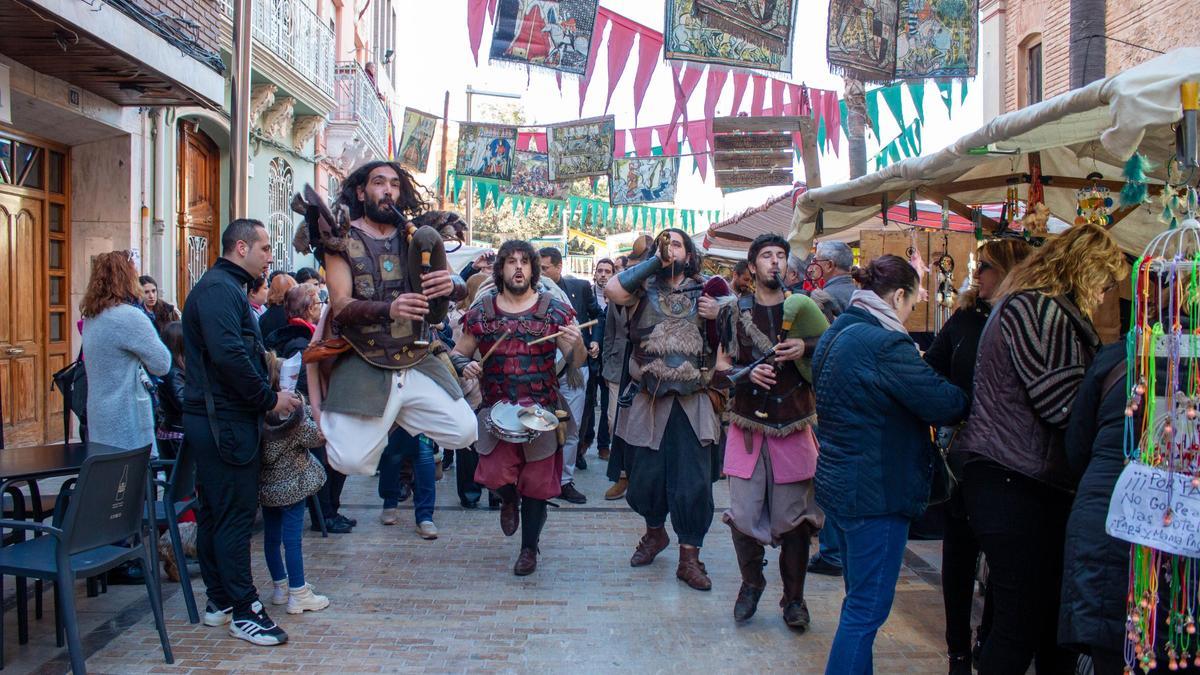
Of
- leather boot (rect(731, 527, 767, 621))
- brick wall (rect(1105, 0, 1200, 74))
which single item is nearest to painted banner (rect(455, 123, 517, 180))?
brick wall (rect(1105, 0, 1200, 74))

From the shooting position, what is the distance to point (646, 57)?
32.6ft

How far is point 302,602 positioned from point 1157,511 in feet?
13.0

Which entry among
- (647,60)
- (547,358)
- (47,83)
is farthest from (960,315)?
(47,83)

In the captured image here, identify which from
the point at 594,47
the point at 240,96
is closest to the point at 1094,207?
the point at 594,47

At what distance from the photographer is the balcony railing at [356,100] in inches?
764

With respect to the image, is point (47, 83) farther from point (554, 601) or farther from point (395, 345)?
point (554, 601)

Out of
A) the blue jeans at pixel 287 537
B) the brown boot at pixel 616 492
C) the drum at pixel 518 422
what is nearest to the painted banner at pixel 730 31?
the brown boot at pixel 616 492

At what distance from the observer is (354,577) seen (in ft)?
18.1

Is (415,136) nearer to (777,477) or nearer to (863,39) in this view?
(863,39)

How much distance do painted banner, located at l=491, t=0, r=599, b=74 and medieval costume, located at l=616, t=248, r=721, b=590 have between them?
4368mm

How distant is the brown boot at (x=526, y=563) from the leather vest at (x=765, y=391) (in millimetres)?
1544

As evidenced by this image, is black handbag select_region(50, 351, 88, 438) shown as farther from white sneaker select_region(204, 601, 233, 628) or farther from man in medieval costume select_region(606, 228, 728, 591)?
man in medieval costume select_region(606, 228, 728, 591)

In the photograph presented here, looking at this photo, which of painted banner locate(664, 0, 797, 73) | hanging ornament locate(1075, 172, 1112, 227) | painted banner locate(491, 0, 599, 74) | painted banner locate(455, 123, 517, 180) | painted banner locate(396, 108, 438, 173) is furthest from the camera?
painted banner locate(455, 123, 517, 180)

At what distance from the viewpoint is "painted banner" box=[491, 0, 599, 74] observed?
28.9 ft
